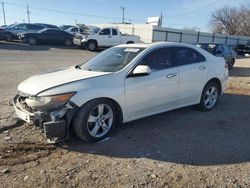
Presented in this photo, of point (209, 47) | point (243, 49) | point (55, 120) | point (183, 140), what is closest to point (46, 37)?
point (209, 47)

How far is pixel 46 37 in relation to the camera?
24.9 metres

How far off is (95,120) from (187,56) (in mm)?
2659

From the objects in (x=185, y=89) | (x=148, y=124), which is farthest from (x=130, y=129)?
(x=185, y=89)

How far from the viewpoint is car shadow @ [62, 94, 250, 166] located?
441 cm

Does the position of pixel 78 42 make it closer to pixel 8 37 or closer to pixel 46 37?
pixel 46 37

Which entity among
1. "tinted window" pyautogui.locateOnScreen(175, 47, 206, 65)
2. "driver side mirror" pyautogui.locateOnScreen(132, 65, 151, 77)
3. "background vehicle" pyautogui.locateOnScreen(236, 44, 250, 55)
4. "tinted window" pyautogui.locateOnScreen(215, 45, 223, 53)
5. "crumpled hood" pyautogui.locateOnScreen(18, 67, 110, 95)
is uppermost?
"tinted window" pyautogui.locateOnScreen(175, 47, 206, 65)

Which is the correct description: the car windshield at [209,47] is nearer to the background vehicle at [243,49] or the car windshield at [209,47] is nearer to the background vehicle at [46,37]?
the background vehicle at [46,37]

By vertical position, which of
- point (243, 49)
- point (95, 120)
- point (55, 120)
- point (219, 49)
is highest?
point (219, 49)

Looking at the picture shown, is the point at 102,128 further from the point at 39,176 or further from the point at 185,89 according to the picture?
the point at 185,89

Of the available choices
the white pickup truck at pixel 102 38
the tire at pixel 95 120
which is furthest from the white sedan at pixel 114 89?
the white pickup truck at pixel 102 38

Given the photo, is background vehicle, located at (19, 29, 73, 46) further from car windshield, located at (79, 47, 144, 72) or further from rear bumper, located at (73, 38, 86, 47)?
car windshield, located at (79, 47, 144, 72)

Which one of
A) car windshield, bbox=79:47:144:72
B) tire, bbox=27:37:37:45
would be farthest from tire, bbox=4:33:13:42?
car windshield, bbox=79:47:144:72

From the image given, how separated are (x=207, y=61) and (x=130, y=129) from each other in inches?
102

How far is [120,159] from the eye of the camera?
4.26 metres
